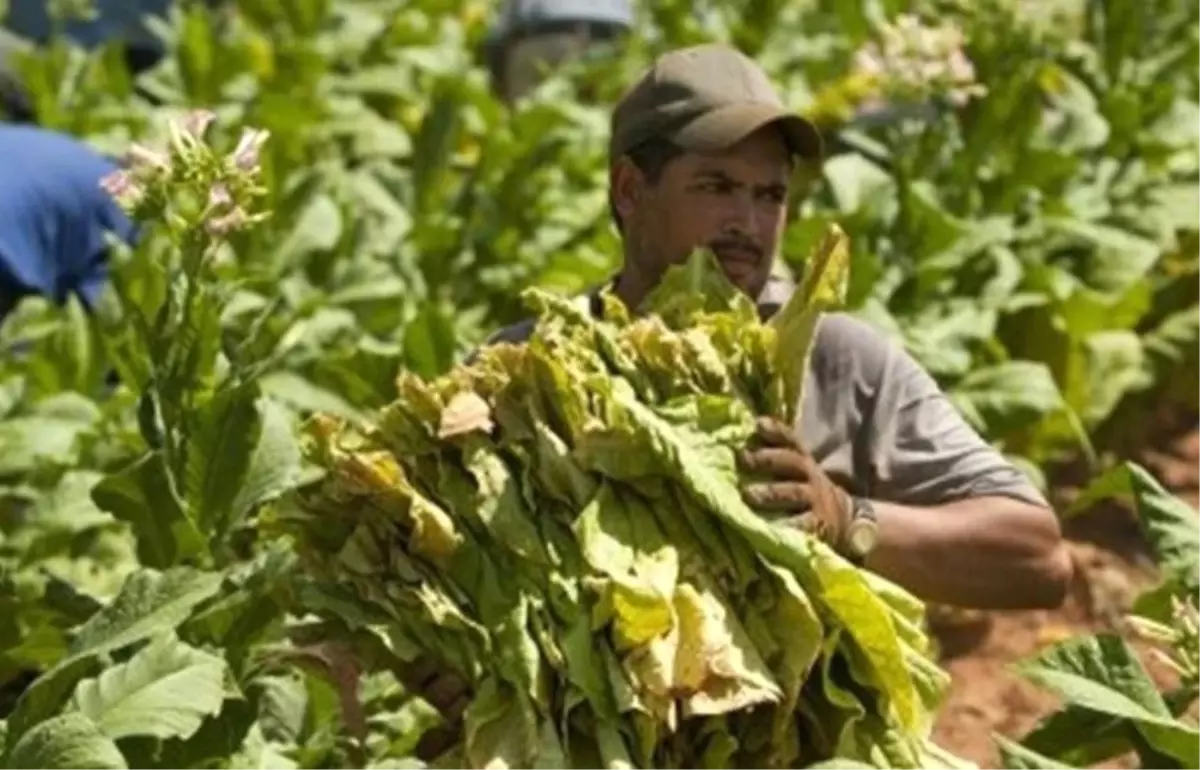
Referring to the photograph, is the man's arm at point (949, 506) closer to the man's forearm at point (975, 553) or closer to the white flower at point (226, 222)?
the man's forearm at point (975, 553)

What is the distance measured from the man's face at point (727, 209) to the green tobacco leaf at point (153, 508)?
2.77 feet

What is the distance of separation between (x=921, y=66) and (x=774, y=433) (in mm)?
3228

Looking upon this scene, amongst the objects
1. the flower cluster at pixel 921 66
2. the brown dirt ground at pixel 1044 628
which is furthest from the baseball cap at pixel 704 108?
the flower cluster at pixel 921 66

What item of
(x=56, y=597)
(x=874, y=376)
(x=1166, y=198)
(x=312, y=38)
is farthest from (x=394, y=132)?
(x=874, y=376)

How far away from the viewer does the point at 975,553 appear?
3.63 meters

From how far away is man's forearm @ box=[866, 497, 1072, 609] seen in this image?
357 cm

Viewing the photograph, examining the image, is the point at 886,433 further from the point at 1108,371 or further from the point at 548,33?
the point at 548,33

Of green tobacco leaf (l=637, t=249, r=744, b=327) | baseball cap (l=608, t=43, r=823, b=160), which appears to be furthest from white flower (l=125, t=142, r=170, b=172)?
green tobacco leaf (l=637, t=249, r=744, b=327)

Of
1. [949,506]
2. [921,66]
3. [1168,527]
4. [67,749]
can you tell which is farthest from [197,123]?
[921,66]

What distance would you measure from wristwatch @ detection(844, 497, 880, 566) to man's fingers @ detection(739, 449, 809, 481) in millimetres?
79

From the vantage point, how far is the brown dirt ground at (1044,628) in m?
5.62

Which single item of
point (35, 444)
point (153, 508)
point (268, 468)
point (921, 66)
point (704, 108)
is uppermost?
point (704, 108)

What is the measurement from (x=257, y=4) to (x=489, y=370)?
542cm

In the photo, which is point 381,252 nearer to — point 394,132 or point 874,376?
point 394,132
